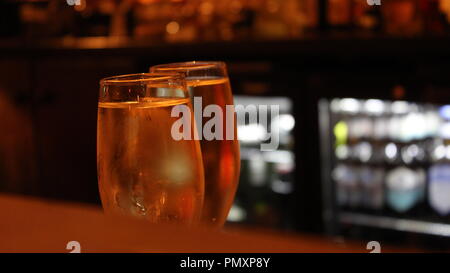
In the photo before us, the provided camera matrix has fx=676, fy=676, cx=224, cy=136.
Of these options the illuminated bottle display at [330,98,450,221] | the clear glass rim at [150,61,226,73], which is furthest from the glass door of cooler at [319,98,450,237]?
the clear glass rim at [150,61,226,73]

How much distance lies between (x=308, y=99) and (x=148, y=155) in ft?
6.57

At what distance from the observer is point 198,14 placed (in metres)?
3.24

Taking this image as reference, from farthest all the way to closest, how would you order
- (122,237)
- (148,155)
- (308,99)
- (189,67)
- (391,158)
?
(391,158) < (308,99) < (189,67) < (148,155) < (122,237)

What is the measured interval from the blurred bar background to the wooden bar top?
198 cm

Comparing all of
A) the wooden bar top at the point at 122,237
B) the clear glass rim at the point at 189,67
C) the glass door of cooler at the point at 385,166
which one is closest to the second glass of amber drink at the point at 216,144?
the clear glass rim at the point at 189,67

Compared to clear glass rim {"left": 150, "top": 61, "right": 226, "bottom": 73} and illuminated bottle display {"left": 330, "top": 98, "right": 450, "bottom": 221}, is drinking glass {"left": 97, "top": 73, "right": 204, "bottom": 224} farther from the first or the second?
illuminated bottle display {"left": 330, "top": 98, "right": 450, "bottom": 221}

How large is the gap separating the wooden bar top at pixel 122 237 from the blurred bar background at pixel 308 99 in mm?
1983

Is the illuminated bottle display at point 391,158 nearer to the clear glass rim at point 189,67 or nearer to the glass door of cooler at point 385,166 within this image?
the glass door of cooler at point 385,166

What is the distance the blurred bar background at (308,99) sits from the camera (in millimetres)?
2381

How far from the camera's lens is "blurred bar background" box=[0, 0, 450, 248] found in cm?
238

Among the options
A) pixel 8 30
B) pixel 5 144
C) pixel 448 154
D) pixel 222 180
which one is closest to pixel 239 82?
pixel 448 154

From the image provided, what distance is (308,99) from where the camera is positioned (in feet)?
→ 8.14

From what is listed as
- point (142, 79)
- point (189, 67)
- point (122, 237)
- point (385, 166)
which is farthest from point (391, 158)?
point (122, 237)

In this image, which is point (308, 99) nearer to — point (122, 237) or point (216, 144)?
point (216, 144)
